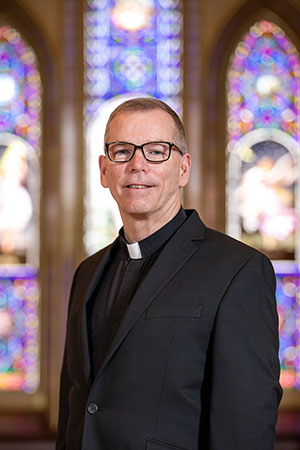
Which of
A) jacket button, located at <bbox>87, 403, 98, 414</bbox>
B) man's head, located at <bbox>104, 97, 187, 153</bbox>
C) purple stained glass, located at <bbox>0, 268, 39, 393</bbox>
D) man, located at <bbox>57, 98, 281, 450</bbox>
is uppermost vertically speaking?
man's head, located at <bbox>104, 97, 187, 153</bbox>

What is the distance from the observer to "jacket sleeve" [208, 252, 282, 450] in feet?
4.39

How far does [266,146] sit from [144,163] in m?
2.89

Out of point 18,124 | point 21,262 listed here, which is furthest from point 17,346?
point 18,124

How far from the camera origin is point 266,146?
4238mm

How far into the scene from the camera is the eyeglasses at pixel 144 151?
1.48 metres

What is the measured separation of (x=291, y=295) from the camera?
162 inches

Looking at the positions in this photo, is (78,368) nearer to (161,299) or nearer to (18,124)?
(161,299)

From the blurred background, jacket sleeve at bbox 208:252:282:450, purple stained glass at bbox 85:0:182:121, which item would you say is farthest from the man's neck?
purple stained glass at bbox 85:0:182:121

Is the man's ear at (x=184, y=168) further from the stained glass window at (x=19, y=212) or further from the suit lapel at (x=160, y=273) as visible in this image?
the stained glass window at (x=19, y=212)

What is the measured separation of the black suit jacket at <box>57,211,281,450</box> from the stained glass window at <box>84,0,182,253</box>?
2790mm

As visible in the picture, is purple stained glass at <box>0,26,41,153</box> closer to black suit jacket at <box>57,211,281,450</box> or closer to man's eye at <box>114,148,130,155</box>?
man's eye at <box>114,148,130,155</box>

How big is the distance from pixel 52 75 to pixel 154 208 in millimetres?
2906

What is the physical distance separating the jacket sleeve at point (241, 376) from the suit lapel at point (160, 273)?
15 cm

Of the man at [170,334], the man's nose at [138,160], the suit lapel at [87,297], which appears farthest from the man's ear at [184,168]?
the suit lapel at [87,297]
